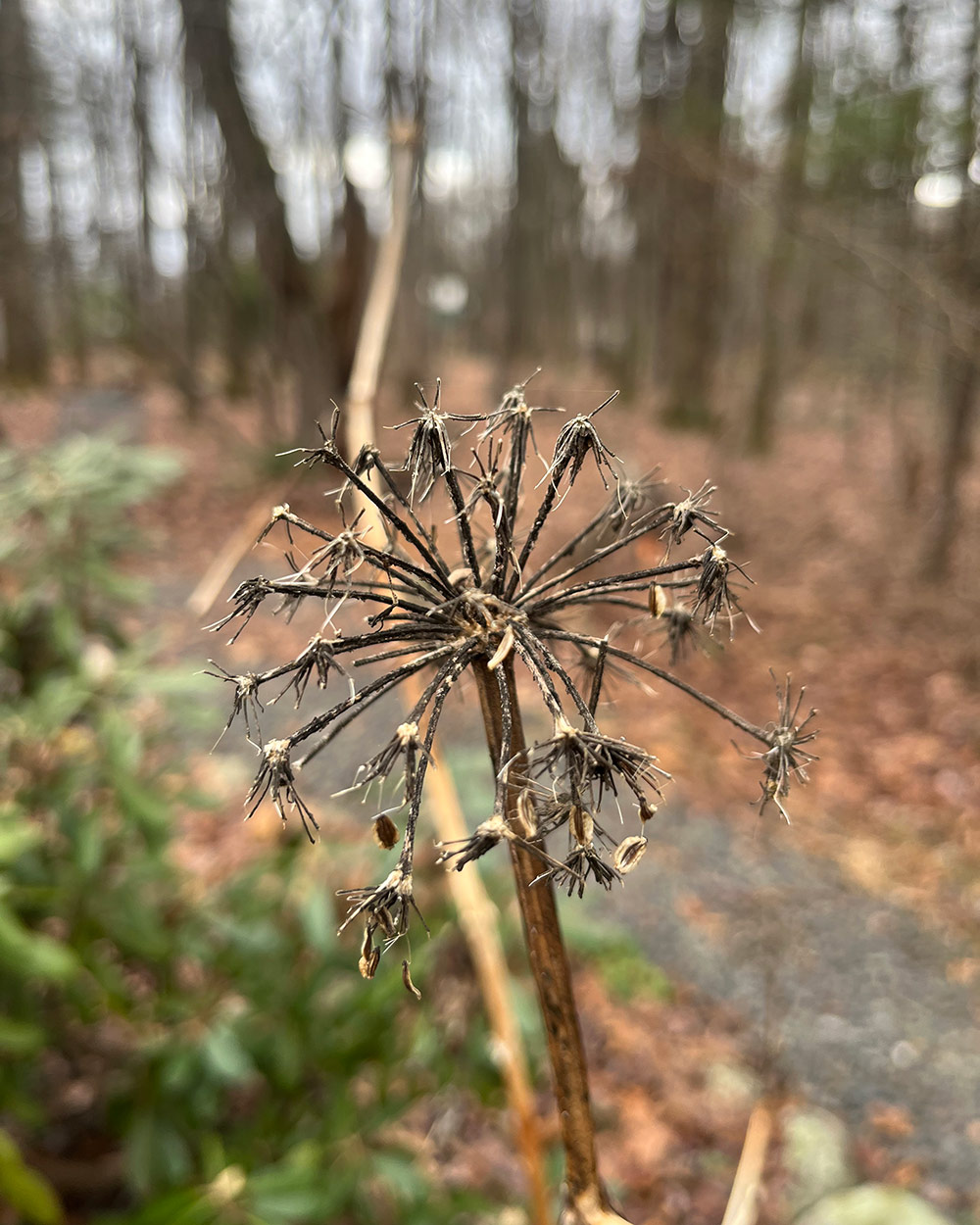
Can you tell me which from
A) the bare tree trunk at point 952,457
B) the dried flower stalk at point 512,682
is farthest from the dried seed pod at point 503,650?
the bare tree trunk at point 952,457

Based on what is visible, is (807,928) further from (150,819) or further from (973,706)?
(150,819)

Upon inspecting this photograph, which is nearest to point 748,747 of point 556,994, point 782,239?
point 556,994

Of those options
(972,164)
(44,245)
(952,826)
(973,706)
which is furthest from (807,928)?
(44,245)

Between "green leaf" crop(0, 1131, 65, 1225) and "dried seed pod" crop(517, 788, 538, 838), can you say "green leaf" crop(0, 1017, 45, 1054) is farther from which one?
"dried seed pod" crop(517, 788, 538, 838)

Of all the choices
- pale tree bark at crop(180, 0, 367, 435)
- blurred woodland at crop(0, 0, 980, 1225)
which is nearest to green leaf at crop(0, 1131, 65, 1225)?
blurred woodland at crop(0, 0, 980, 1225)

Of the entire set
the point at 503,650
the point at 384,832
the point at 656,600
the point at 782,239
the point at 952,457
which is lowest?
the point at 384,832

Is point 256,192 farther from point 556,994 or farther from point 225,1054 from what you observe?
point 556,994
